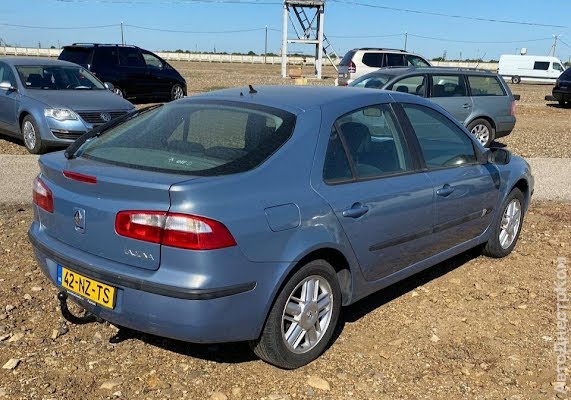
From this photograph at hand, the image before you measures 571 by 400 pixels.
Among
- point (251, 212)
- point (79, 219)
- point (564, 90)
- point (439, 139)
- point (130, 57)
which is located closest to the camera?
point (251, 212)

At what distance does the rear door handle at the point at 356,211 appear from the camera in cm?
322

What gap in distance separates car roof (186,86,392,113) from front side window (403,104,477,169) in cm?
31

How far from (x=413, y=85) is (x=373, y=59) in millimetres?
9916

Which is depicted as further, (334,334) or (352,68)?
(352,68)

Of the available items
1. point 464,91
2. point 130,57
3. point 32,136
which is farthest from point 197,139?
point 130,57

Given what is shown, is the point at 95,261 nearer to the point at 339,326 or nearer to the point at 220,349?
the point at 220,349

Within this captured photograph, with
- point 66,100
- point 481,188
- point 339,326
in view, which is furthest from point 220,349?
point 66,100

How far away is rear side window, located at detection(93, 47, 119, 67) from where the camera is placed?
16.2 m

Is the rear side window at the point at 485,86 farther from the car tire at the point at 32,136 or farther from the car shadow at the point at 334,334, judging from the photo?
the car tire at the point at 32,136

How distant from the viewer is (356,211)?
10.7 ft

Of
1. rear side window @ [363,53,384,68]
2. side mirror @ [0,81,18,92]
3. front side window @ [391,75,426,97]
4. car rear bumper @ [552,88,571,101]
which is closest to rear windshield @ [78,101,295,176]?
side mirror @ [0,81,18,92]

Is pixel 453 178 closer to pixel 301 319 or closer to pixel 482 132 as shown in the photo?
pixel 301 319

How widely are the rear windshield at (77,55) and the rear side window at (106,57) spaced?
231 mm

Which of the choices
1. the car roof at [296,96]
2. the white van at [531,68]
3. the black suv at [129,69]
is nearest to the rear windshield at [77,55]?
the black suv at [129,69]
